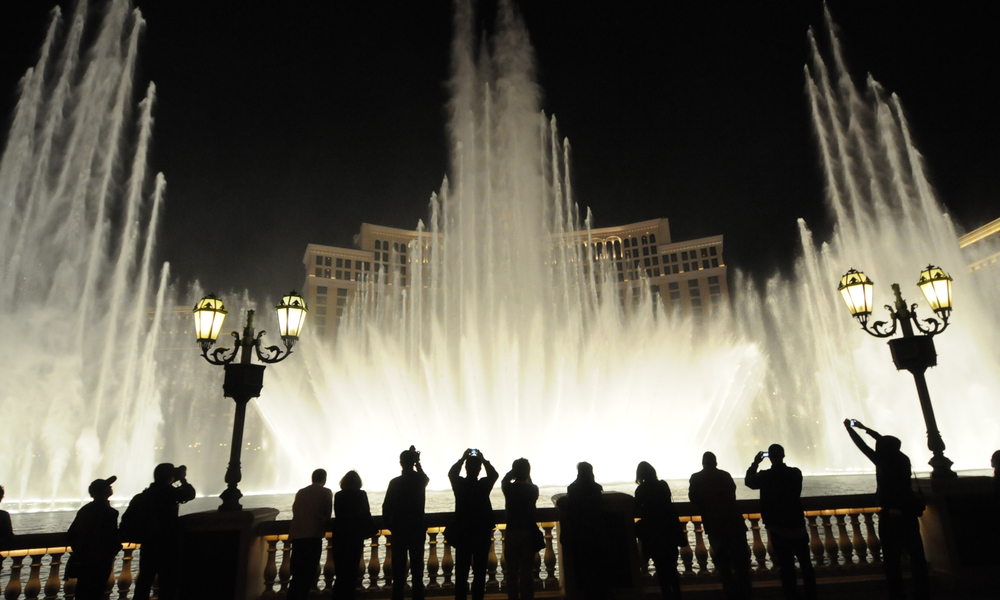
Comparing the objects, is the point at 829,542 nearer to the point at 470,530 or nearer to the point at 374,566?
the point at 470,530

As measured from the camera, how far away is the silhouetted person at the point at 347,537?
218 inches

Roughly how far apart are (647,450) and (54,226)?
3108cm

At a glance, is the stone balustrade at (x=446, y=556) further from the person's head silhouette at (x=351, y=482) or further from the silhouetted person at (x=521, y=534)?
the person's head silhouette at (x=351, y=482)

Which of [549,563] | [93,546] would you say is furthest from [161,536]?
[549,563]

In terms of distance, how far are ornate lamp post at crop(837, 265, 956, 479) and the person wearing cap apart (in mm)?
9388

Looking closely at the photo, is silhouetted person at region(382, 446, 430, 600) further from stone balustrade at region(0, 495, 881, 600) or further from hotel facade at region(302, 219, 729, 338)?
hotel facade at region(302, 219, 729, 338)

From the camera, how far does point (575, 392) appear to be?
24.8m

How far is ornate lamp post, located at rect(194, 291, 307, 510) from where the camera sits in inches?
285

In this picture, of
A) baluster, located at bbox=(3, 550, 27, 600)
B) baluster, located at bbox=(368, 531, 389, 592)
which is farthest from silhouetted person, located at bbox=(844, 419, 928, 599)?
baluster, located at bbox=(3, 550, 27, 600)

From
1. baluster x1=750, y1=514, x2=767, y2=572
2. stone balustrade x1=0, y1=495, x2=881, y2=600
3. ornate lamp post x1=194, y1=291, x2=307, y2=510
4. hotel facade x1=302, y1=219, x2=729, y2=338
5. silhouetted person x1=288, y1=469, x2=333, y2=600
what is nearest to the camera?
silhouetted person x1=288, y1=469, x2=333, y2=600

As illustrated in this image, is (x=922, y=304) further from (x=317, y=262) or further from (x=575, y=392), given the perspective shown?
(x=317, y=262)

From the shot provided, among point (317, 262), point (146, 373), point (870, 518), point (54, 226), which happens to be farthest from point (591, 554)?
point (317, 262)

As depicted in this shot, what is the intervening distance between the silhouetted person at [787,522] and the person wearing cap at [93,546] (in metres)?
6.19

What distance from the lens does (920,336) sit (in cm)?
802
